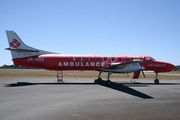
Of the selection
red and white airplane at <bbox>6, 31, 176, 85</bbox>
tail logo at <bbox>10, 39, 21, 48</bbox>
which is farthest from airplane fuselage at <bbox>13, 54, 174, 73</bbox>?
tail logo at <bbox>10, 39, 21, 48</bbox>

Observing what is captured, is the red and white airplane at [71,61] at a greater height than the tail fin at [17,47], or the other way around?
the tail fin at [17,47]

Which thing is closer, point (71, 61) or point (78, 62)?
point (71, 61)

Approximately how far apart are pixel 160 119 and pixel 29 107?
21.0 ft

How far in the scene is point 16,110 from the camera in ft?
29.6

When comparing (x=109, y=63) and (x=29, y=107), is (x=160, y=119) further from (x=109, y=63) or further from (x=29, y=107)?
(x=109, y=63)

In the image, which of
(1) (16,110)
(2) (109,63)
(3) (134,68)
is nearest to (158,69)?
(3) (134,68)

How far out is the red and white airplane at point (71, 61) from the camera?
2253 centimetres

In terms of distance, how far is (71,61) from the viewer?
77.9 feet

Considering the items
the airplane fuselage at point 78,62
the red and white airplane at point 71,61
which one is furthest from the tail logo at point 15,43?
the airplane fuselage at point 78,62

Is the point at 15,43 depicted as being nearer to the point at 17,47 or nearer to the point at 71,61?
the point at 17,47

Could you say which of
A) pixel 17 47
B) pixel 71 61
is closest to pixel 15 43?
pixel 17 47

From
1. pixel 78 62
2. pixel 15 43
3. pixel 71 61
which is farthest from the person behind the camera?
pixel 78 62

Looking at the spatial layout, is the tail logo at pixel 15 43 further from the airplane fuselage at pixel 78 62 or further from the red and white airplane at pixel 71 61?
the airplane fuselage at pixel 78 62

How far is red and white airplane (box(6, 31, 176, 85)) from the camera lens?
887 inches
